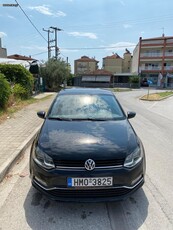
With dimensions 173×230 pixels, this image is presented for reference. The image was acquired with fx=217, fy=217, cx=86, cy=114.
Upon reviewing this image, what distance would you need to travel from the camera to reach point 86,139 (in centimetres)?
307

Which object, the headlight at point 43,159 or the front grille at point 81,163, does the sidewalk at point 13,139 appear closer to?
the headlight at point 43,159

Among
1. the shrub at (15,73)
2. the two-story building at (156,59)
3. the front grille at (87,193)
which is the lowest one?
the front grille at (87,193)

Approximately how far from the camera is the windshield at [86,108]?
4062 millimetres

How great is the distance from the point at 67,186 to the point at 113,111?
2.00 m

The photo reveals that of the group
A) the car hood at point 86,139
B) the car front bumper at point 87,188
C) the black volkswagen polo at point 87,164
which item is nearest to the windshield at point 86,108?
the car hood at point 86,139

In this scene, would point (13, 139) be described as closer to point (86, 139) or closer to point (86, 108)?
point (86, 108)

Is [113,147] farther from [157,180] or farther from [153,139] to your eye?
[153,139]

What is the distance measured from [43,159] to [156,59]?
187 ft

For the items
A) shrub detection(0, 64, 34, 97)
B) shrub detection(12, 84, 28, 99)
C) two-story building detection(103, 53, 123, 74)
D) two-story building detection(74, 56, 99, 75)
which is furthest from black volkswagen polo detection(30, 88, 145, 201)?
two-story building detection(74, 56, 99, 75)

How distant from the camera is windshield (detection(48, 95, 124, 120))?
13.3ft

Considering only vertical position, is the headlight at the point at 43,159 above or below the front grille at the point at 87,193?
above

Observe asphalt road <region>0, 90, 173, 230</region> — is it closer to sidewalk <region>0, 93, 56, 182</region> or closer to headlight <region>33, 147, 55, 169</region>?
sidewalk <region>0, 93, 56, 182</region>

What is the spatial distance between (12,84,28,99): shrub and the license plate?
12.4 meters

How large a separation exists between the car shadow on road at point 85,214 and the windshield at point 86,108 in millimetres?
1509
